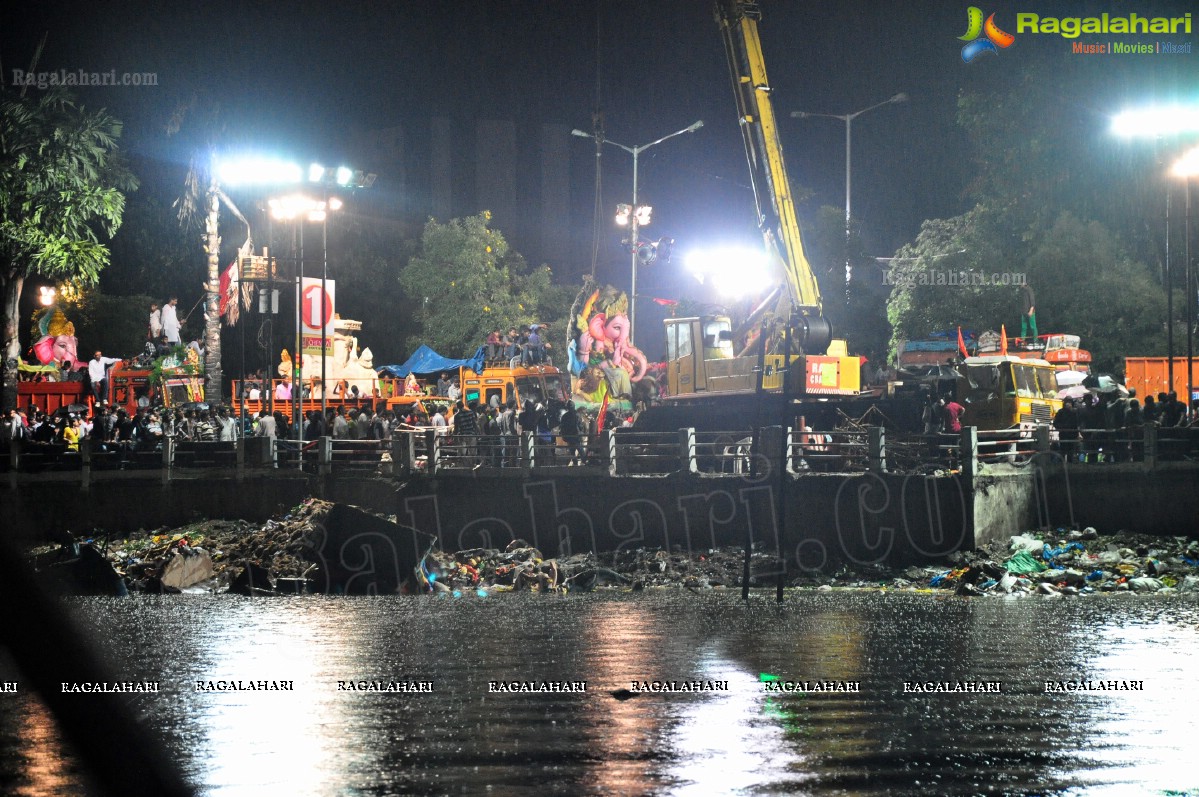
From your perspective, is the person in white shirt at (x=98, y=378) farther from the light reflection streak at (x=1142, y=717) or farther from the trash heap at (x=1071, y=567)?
the light reflection streak at (x=1142, y=717)

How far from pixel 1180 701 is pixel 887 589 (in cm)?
1071

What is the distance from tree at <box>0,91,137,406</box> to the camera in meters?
30.5

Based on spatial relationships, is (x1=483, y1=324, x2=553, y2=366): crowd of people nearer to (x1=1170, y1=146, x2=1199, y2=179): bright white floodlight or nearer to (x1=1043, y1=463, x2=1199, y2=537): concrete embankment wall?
(x1=1170, y1=146, x2=1199, y2=179): bright white floodlight

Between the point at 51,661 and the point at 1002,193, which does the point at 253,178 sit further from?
the point at 1002,193

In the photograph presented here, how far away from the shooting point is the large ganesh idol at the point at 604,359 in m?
29.4

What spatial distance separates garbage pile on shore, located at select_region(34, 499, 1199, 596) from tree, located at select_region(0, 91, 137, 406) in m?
12.1

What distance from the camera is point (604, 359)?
29.8 meters

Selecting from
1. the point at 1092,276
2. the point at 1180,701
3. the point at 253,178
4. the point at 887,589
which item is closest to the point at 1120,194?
the point at 1092,276

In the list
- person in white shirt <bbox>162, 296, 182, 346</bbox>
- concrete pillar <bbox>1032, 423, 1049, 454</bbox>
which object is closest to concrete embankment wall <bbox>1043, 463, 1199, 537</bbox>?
concrete pillar <bbox>1032, 423, 1049, 454</bbox>

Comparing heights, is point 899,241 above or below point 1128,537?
above

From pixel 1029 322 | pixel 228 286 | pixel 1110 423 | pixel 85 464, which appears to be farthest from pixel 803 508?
pixel 228 286

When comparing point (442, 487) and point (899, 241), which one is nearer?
point (442, 487)

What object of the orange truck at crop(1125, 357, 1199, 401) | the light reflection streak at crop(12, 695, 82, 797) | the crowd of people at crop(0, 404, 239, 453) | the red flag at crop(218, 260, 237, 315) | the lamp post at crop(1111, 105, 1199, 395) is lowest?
the light reflection streak at crop(12, 695, 82, 797)

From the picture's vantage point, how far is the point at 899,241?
59.8 metres
